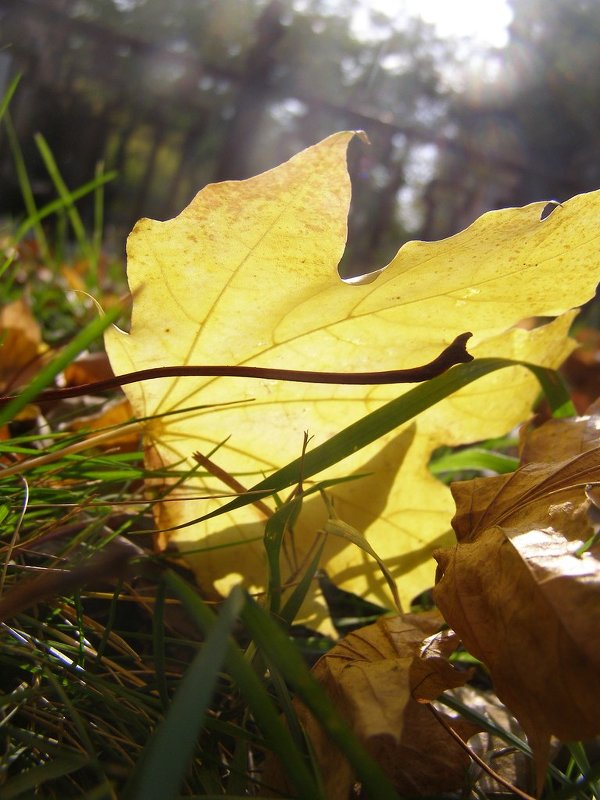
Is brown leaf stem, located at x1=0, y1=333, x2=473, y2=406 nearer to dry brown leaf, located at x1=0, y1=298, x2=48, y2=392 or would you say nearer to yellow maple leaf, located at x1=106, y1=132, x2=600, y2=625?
yellow maple leaf, located at x1=106, y1=132, x2=600, y2=625

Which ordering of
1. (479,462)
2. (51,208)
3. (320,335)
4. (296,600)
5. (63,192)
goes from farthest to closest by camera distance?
(63,192), (51,208), (479,462), (320,335), (296,600)

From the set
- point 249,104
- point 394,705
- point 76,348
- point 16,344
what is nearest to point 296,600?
point 394,705

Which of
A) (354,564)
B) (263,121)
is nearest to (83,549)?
(354,564)

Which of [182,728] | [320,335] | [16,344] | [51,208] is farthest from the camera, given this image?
[51,208]

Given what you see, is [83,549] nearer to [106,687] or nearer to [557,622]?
[106,687]

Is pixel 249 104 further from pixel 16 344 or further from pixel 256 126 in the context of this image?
pixel 16 344

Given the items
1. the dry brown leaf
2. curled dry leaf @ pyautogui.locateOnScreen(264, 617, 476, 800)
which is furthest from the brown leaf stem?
the dry brown leaf
